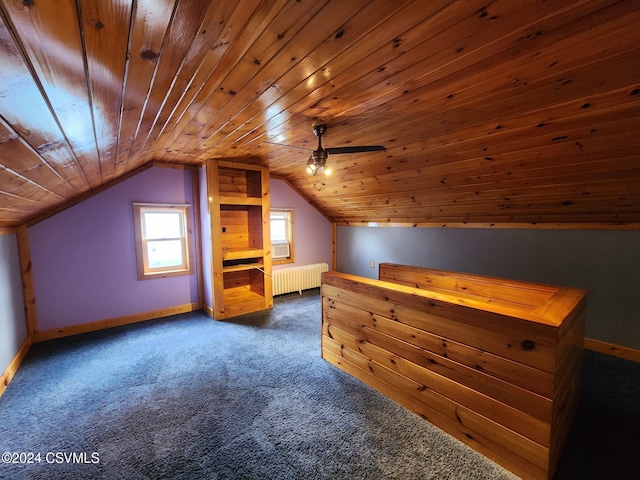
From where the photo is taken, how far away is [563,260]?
3.10 metres

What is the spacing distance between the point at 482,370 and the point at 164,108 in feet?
8.18

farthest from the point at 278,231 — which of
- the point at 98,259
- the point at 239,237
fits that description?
the point at 98,259

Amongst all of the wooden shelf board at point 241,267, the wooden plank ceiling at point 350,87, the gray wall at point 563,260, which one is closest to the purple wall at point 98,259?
the wooden plank ceiling at point 350,87

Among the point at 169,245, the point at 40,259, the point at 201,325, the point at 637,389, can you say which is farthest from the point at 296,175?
the point at 637,389

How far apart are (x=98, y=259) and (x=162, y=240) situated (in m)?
0.77

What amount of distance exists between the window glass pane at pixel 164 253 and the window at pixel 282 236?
1.64 meters

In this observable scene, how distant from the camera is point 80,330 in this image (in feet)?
11.1

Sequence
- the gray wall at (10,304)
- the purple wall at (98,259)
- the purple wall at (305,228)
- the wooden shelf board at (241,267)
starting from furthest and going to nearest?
1. the purple wall at (305,228)
2. the wooden shelf board at (241,267)
3. the purple wall at (98,259)
4. the gray wall at (10,304)

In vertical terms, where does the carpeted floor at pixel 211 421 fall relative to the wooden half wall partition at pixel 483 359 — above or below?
below

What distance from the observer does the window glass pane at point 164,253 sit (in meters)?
3.91

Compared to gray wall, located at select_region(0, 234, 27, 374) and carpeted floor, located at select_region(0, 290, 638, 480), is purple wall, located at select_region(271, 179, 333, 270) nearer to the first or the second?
carpeted floor, located at select_region(0, 290, 638, 480)

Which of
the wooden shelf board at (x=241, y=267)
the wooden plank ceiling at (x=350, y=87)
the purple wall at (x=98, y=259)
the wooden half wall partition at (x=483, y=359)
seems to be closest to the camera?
the wooden plank ceiling at (x=350, y=87)

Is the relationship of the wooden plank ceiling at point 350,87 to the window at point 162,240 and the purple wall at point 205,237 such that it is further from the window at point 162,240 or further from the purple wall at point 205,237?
the window at point 162,240

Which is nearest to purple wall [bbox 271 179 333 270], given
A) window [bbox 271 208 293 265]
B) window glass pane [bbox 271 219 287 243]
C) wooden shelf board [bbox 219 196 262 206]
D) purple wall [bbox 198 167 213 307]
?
window [bbox 271 208 293 265]
